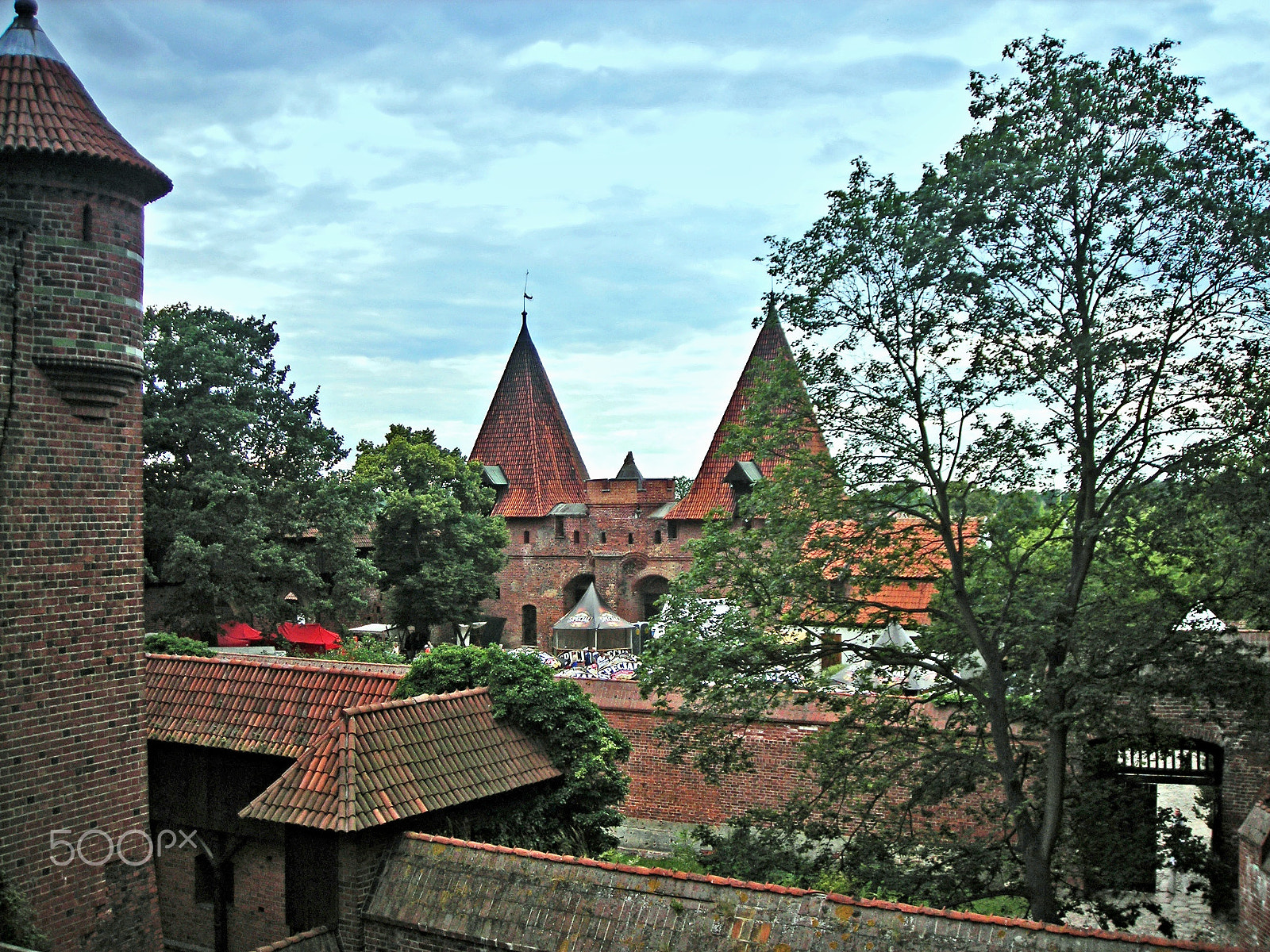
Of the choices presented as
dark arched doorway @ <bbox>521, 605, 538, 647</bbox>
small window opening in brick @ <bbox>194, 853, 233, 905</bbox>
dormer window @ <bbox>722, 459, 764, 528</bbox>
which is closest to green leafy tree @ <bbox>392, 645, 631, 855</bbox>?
small window opening in brick @ <bbox>194, 853, 233, 905</bbox>

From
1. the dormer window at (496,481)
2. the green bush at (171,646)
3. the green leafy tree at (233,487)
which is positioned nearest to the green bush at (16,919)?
the green bush at (171,646)

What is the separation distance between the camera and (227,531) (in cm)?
2534

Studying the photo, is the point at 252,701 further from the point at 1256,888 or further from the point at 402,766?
the point at 1256,888

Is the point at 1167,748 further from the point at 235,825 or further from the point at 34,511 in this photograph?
the point at 34,511

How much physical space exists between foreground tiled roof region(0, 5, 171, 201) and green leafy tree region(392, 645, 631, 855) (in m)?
6.21

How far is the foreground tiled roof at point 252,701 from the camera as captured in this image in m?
11.9

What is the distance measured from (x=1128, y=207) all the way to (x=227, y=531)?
21.5m

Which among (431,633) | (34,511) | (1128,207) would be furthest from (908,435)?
(431,633)

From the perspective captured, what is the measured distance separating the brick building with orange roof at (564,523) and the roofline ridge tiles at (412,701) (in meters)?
24.0

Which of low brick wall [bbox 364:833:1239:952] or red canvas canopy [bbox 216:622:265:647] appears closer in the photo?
low brick wall [bbox 364:833:1239:952]

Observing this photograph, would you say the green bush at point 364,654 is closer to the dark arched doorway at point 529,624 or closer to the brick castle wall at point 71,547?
the brick castle wall at point 71,547

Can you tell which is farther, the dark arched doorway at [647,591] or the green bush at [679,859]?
the dark arched doorway at [647,591]

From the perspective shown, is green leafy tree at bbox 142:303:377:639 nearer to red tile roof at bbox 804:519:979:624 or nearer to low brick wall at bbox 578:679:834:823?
low brick wall at bbox 578:679:834:823

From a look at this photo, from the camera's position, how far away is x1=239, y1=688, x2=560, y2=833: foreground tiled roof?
9273 mm
